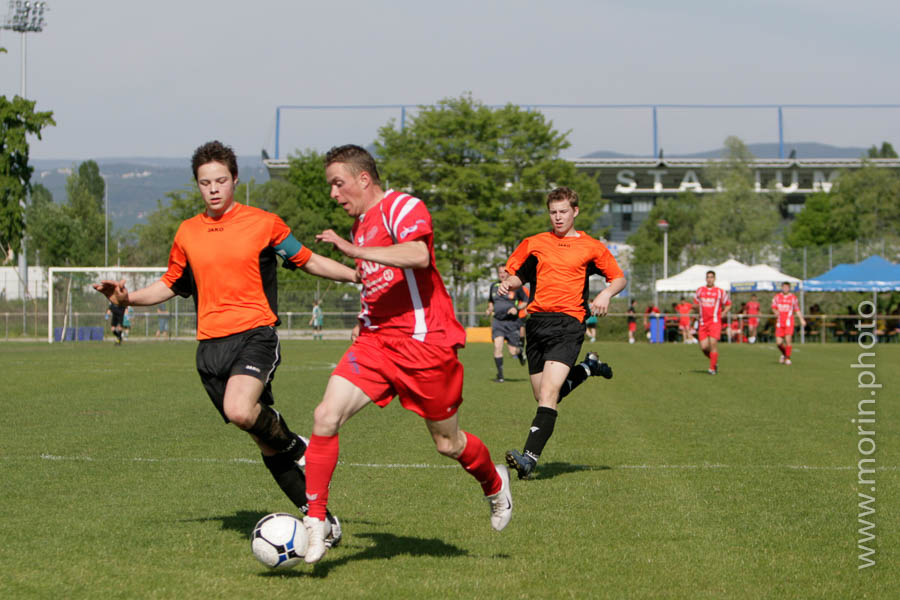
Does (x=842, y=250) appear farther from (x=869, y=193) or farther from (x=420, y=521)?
(x=420, y=521)

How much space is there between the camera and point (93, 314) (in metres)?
43.7

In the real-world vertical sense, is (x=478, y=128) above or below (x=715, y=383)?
above

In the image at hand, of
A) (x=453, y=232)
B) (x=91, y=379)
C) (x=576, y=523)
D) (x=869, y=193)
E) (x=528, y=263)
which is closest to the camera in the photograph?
(x=576, y=523)

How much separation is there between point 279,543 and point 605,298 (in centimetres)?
423

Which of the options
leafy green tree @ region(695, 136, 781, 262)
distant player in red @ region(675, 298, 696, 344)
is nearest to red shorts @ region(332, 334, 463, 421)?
distant player in red @ region(675, 298, 696, 344)

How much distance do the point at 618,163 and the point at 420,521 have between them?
300ft

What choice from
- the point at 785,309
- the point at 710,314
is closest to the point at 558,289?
the point at 710,314

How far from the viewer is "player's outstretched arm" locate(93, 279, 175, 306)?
6137mm

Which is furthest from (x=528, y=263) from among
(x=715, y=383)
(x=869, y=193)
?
(x=869, y=193)

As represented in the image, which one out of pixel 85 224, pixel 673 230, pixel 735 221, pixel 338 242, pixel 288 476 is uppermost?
pixel 85 224

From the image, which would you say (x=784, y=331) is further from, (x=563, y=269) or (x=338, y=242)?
(x=338, y=242)

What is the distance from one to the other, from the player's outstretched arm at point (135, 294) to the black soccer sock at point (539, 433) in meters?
3.22

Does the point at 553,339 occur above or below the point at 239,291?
below

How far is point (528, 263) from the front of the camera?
9.24 metres
